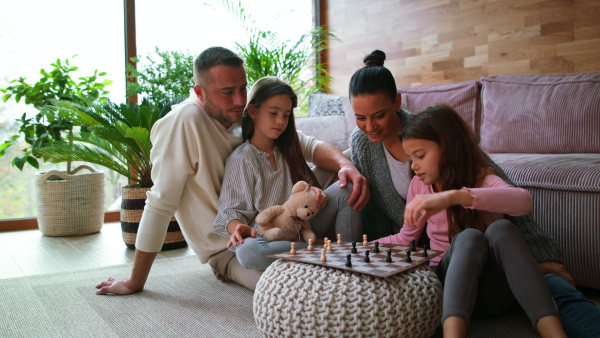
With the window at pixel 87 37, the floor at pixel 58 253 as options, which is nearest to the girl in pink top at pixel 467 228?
the floor at pixel 58 253

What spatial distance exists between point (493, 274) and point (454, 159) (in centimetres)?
35

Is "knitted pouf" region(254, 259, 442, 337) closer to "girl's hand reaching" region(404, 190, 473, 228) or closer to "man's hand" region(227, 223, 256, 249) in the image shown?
"girl's hand reaching" region(404, 190, 473, 228)

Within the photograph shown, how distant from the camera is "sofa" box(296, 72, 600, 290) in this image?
72.5 inches

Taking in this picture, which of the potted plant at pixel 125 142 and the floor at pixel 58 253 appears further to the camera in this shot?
the potted plant at pixel 125 142

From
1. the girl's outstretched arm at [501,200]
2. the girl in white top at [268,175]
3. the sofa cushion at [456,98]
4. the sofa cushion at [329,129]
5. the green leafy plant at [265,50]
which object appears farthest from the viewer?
the green leafy plant at [265,50]

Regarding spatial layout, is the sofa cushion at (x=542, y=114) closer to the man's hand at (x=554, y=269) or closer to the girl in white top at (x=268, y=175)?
the man's hand at (x=554, y=269)

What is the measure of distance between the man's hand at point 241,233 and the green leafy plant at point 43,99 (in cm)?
217

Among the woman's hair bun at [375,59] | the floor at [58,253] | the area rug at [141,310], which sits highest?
the woman's hair bun at [375,59]

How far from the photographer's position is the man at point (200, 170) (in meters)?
1.87

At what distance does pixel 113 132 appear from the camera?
289 centimetres

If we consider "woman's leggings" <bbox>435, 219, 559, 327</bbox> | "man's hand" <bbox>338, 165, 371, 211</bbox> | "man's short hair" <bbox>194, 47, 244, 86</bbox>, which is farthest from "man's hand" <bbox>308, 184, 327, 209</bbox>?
"man's short hair" <bbox>194, 47, 244, 86</bbox>

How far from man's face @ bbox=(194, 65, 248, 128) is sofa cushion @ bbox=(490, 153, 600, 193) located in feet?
3.76

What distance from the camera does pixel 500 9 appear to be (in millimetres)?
3414

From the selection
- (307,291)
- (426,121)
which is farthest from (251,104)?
(307,291)
